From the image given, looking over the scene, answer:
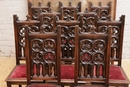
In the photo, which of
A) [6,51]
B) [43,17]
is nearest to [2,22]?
[6,51]

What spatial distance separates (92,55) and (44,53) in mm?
397

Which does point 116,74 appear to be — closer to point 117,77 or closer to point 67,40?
point 117,77

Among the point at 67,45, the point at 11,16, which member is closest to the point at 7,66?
the point at 11,16

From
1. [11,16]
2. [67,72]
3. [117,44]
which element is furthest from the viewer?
[11,16]

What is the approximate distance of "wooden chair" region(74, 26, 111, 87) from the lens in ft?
6.57

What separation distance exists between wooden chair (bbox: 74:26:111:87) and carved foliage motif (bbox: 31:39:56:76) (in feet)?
0.67

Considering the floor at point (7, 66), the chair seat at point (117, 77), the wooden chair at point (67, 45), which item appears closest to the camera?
the chair seat at point (117, 77)

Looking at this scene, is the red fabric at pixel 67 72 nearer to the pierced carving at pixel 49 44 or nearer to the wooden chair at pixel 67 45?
the wooden chair at pixel 67 45

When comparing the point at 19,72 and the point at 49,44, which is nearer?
the point at 49,44

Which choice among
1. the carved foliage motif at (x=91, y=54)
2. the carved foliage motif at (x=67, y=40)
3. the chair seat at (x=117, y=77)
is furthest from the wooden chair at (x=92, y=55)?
the carved foliage motif at (x=67, y=40)

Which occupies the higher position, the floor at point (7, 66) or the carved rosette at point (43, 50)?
the carved rosette at point (43, 50)

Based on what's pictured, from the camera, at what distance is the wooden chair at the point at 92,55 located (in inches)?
78.8

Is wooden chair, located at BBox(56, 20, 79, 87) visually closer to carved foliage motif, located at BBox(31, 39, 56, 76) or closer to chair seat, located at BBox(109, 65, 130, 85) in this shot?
carved foliage motif, located at BBox(31, 39, 56, 76)

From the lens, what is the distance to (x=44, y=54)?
6.79 feet
